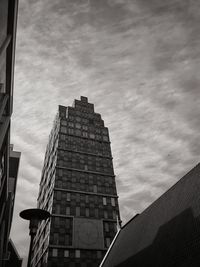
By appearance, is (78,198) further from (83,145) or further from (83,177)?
(83,145)

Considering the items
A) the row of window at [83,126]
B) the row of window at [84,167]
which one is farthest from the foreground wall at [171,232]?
the row of window at [83,126]

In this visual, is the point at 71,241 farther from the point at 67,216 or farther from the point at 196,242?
the point at 196,242

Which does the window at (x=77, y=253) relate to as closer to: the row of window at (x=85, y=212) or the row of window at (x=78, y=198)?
the row of window at (x=85, y=212)

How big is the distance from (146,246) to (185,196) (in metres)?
7.15

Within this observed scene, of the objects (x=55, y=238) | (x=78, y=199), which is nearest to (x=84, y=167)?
(x=78, y=199)

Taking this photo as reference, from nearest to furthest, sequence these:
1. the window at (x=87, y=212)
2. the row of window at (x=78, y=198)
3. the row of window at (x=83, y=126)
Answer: the window at (x=87, y=212), the row of window at (x=78, y=198), the row of window at (x=83, y=126)

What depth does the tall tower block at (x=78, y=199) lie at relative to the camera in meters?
55.4

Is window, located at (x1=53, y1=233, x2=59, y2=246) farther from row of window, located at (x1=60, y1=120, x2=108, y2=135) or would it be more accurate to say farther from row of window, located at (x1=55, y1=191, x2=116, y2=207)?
row of window, located at (x1=60, y1=120, x2=108, y2=135)

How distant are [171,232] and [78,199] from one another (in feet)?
150

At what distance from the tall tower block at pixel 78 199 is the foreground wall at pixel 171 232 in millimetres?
24329

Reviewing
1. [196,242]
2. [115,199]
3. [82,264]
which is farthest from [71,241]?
[196,242]

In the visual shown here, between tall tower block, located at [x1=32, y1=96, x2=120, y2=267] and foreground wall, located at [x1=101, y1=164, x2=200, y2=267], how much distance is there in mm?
24329

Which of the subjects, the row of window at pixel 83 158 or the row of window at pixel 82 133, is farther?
the row of window at pixel 82 133

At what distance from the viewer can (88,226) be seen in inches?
2367
